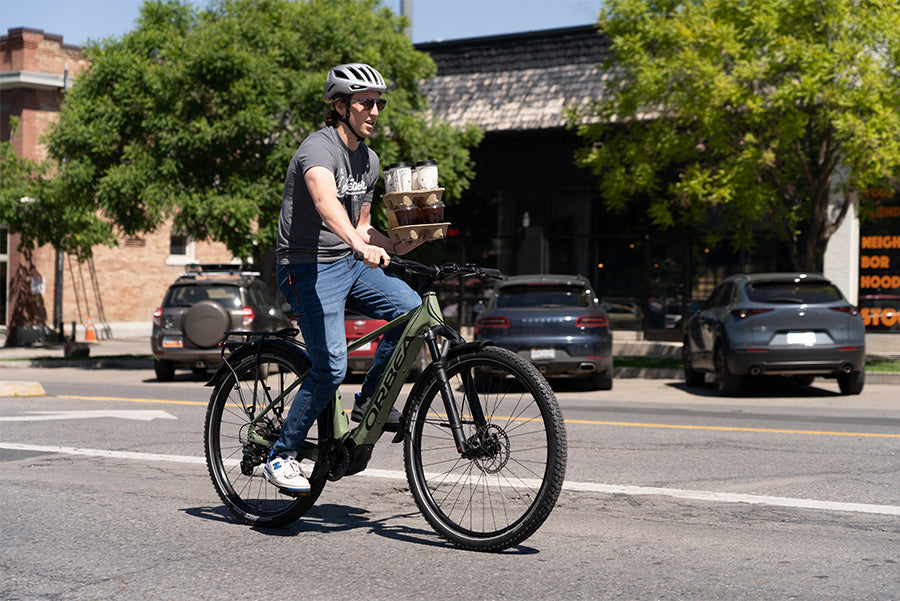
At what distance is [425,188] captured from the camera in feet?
16.5

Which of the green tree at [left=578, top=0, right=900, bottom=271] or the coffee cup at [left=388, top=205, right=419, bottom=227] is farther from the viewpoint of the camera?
the green tree at [left=578, top=0, right=900, bottom=271]

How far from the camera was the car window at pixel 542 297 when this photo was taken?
15445mm

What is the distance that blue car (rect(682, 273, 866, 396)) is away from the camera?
46.4 feet

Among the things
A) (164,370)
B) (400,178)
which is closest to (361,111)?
(400,178)

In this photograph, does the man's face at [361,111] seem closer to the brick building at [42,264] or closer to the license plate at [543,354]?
the license plate at [543,354]

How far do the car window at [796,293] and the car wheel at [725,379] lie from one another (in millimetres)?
911

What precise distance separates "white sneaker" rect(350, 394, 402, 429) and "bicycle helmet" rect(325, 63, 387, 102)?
145 cm

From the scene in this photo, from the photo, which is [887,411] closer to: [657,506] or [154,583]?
[657,506]

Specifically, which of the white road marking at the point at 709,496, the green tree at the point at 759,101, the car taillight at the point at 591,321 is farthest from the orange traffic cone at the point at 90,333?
the white road marking at the point at 709,496

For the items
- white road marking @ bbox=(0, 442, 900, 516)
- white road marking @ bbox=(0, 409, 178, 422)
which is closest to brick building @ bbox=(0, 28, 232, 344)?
white road marking @ bbox=(0, 409, 178, 422)

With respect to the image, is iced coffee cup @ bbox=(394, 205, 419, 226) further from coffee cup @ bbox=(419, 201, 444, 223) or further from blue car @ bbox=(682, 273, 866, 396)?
blue car @ bbox=(682, 273, 866, 396)

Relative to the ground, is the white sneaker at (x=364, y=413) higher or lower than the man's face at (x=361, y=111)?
lower

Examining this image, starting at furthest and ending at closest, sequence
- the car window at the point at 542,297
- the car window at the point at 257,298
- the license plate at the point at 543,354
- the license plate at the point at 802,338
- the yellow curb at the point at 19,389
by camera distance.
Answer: the car window at the point at 257,298
the car window at the point at 542,297
the license plate at the point at 543,354
the license plate at the point at 802,338
the yellow curb at the point at 19,389

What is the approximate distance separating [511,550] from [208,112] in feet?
57.6
